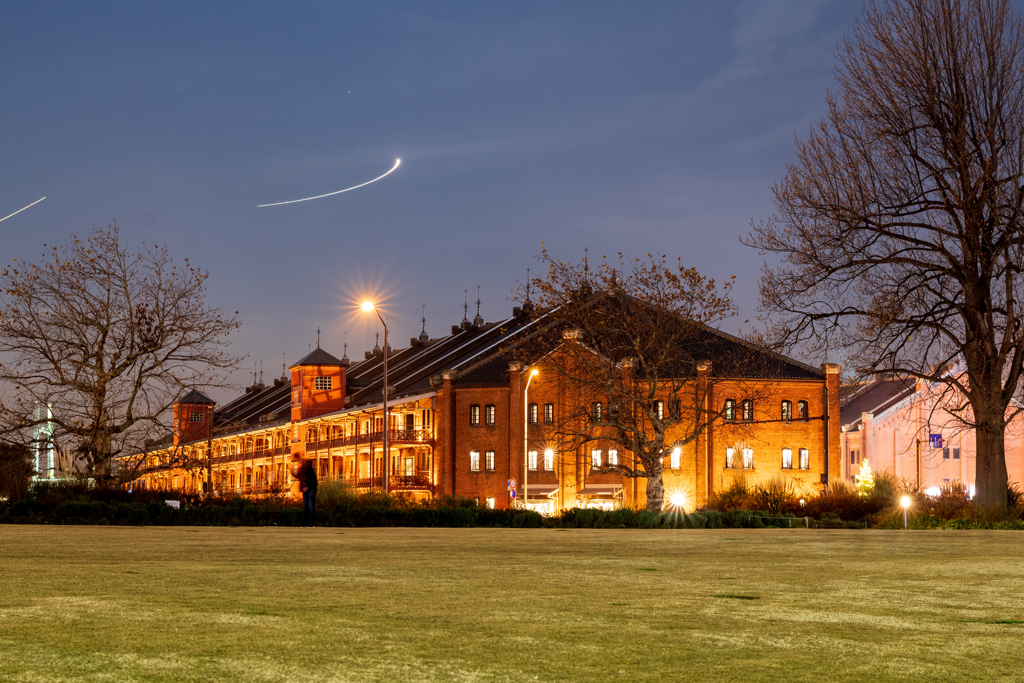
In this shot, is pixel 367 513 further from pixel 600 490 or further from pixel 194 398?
pixel 194 398

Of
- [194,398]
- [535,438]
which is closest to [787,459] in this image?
[535,438]

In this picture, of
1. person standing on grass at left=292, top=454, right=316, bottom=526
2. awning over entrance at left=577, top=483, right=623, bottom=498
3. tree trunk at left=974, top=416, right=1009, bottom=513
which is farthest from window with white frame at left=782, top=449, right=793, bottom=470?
person standing on grass at left=292, top=454, right=316, bottom=526

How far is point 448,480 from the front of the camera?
239ft

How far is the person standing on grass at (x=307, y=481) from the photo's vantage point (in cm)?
2252

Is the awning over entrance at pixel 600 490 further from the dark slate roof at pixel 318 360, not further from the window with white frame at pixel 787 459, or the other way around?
the dark slate roof at pixel 318 360

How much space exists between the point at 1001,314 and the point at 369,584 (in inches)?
977

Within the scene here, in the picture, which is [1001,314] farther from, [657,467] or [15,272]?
[15,272]

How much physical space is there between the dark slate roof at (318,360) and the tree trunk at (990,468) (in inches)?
2639

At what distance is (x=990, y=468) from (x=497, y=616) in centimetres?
2527

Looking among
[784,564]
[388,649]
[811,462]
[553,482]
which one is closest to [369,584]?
[388,649]

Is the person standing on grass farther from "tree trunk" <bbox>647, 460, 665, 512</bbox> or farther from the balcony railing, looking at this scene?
the balcony railing

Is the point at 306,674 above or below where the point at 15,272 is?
below

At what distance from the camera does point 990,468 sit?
93.8 ft

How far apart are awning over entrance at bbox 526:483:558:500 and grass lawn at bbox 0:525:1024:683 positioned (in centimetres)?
5577
